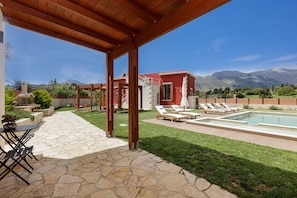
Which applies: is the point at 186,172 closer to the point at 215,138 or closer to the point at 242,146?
the point at 242,146

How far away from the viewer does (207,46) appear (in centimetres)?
7500

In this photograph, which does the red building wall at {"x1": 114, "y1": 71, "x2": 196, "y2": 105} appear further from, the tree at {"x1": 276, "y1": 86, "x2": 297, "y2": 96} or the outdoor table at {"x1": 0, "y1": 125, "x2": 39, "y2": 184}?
the outdoor table at {"x1": 0, "y1": 125, "x2": 39, "y2": 184}

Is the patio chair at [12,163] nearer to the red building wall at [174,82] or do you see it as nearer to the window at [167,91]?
the red building wall at [174,82]

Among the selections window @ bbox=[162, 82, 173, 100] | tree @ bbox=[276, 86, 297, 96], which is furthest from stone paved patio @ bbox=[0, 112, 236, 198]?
A: tree @ bbox=[276, 86, 297, 96]

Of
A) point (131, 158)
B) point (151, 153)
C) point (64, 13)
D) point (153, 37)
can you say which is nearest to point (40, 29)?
point (64, 13)

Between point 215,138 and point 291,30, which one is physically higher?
point 291,30

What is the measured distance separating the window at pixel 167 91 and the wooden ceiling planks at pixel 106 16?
15.6 m

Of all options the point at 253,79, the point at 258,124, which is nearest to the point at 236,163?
the point at 258,124

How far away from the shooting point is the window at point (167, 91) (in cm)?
1998

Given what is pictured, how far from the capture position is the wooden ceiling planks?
9.80 ft

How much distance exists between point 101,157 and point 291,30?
79240mm

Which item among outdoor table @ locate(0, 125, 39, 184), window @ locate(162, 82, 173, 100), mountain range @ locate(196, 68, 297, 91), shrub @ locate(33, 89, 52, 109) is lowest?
outdoor table @ locate(0, 125, 39, 184)

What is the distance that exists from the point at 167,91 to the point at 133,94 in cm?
1620

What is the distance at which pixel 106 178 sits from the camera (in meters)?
2.97
